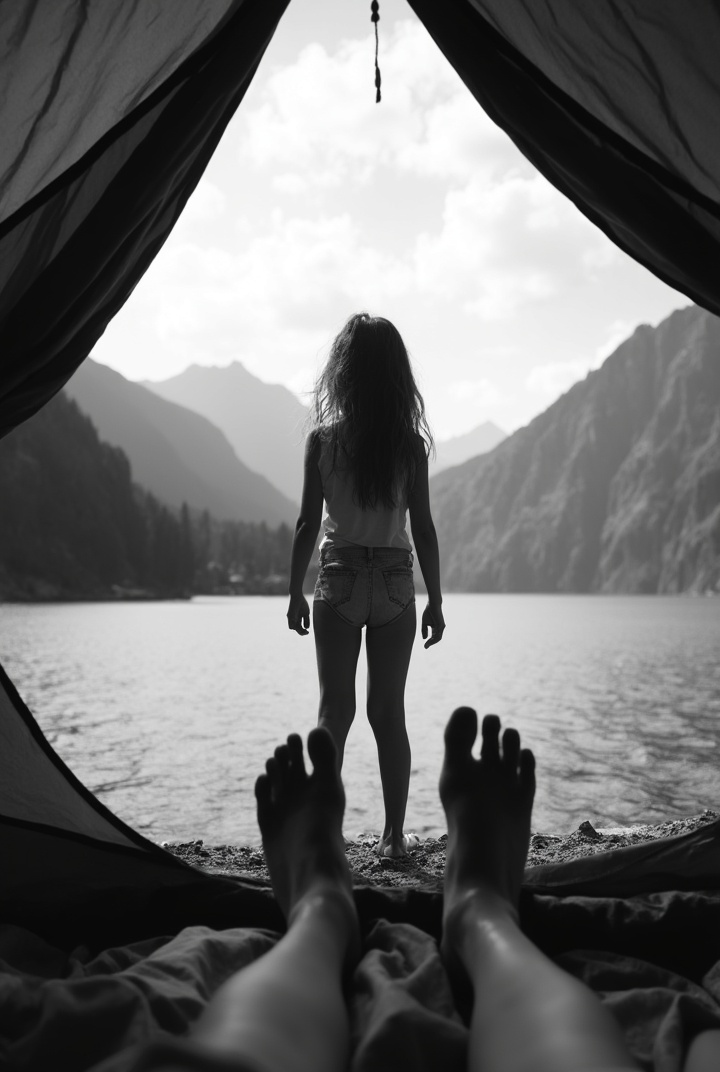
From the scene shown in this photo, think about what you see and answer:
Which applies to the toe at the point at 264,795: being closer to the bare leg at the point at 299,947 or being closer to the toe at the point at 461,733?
the bare leg at the point at 299,947

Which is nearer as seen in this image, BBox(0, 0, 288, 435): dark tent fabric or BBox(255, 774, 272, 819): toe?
BBox(255, 774, 272, 819): toe

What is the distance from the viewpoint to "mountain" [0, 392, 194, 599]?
228 ft

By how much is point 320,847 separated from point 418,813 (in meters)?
3.57

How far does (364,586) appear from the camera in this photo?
3215mm

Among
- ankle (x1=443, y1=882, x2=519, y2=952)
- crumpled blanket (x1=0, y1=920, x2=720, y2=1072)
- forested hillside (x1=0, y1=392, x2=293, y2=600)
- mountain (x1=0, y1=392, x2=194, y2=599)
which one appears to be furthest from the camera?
forested hillside (x1=0, y1=392, x2=293, y2=600)

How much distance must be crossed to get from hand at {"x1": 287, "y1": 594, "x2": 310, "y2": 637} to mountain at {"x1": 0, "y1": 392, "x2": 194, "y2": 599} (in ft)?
214

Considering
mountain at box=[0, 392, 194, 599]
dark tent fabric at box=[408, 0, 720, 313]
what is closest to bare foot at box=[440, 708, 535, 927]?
dark tent fabric at box=[408, 0, 720, 313]

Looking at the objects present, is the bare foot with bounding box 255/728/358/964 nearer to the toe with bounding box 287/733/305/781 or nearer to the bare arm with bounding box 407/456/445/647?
the toe with bounding box 287/733/305/781

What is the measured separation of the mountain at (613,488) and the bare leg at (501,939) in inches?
4755

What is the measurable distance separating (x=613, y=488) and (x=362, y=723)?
468 feet

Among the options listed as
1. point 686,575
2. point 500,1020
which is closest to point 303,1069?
point 500,1020

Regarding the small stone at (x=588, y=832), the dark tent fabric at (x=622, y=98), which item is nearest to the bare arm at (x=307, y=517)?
the dark tent fabric at (x=622, y=98)

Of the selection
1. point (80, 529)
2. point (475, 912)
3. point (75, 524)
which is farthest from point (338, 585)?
point (75, 524)

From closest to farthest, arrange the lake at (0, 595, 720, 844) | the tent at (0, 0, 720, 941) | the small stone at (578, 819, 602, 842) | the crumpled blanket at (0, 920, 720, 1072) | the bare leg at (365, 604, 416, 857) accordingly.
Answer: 1. the crumpled blanket at (0, 920, 720, 1072)
2. the tent at (0, 0, 720, 941)
3. the bare leg at (365, 604, 416, 857)
4. the small stone at (578, 819, 602, 842)
5. the lake at (0, 595, 720, 844)
